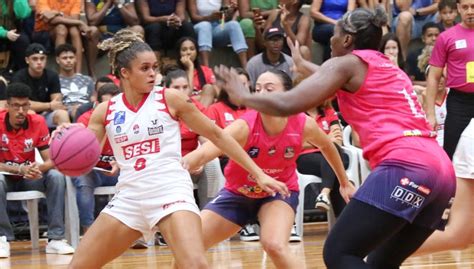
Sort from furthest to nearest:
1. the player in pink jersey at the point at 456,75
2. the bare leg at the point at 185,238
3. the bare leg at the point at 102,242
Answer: the player in pink jersey at the point at 456,75, the bare leg at the point at 102,242, the bare leg at the point at 185,238

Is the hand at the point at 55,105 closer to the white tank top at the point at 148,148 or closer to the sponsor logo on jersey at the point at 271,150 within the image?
the sponsor logo on jersey at the point at 271,150

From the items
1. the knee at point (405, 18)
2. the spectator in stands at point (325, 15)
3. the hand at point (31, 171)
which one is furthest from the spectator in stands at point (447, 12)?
the hand at point (31, 171)

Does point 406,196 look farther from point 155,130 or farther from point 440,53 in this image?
point 440,53

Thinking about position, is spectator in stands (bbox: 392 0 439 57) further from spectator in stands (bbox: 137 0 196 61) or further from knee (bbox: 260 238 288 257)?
knee (bbox: 260 238 288 257)

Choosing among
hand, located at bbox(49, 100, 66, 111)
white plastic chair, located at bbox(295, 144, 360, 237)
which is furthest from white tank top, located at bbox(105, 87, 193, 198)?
hand, located at bbox(49, 100, 66, 111)

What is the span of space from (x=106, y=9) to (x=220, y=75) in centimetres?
860

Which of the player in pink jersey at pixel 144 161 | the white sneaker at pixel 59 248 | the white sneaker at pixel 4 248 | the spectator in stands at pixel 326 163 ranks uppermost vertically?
the player in pink jersey at pixel 144 161

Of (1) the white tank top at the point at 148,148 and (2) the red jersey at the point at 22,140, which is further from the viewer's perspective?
(2) the red jersey at the point at 22,140

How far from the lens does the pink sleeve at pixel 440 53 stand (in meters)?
9.33

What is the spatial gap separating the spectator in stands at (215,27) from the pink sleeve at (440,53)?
4.50 metres

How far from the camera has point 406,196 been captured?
5000 mm

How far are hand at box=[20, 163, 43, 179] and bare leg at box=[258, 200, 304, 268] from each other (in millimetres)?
4394

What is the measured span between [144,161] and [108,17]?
25.0 feet

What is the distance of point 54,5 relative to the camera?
12.9 meters
